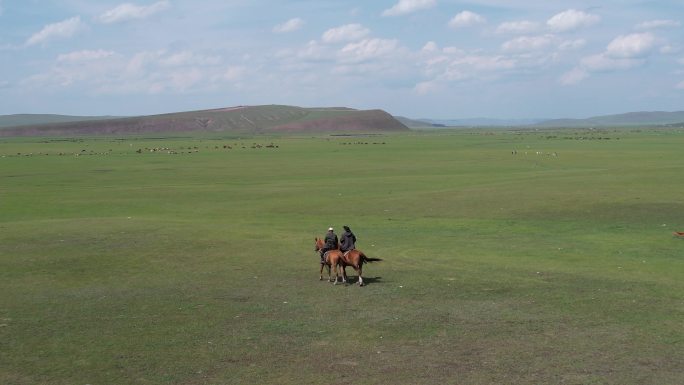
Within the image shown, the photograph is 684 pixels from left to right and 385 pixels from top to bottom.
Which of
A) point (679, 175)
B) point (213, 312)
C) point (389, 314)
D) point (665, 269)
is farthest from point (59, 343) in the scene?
point (679, 175)

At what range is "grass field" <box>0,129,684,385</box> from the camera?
13727 mm

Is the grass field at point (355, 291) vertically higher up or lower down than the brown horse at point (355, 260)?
lower down

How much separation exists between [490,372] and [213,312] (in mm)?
7323

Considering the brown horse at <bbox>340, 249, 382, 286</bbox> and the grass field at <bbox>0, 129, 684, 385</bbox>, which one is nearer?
the grass field at <bbox>0, 129, 684, 385</bbox>

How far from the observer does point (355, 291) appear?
2002 centimetres

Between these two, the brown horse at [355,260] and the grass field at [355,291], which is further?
the brown horse at [355,260]

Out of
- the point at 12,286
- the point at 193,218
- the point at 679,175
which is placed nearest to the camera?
the point at 12,286

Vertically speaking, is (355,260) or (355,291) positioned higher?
(355,260)

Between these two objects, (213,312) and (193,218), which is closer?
(213,312)

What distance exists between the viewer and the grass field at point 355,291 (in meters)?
13.7

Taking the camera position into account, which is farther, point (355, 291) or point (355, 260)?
point (355, 260)

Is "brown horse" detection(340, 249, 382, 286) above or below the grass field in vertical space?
above

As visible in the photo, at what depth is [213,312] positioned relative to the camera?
58.0 feet

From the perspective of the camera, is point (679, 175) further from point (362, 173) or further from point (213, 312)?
point (213, 312)
